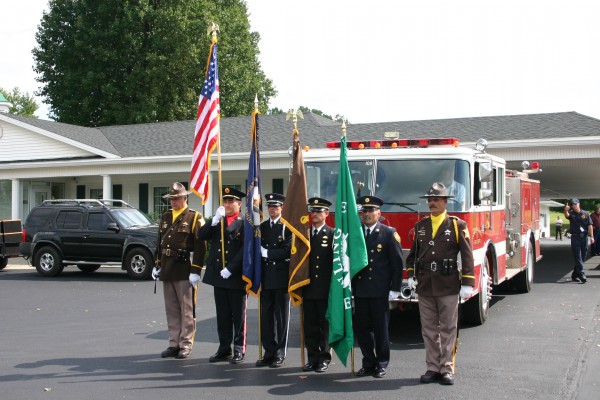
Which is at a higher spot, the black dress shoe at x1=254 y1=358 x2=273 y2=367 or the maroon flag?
the maroon flag

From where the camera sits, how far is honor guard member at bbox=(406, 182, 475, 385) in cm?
716

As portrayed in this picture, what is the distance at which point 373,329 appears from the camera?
24.4 feet

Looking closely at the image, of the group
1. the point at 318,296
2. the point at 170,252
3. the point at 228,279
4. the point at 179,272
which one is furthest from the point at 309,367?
the point at 170,252

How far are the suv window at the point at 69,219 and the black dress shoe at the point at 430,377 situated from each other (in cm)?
1312

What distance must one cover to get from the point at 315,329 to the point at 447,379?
1.53 meters

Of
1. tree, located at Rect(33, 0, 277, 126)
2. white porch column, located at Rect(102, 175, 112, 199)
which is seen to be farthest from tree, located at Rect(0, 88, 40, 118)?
white porch column, located at Rect(102, 175, 112, 199)

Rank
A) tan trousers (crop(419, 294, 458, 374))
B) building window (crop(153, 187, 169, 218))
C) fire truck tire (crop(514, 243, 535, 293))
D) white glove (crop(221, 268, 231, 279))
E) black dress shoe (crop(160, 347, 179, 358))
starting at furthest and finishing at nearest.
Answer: building window (crop(153, 187, 169, 218)) → fire truck tire (crop(514, 243, 535, 293)) → black dress shoe (crop(160, 347, 179, 358)) → white glove (crop(221, 268, 231, 279)) → tan trousers (crop(419, 294, 458, 374))

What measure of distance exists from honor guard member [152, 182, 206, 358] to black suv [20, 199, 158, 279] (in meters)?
8.74

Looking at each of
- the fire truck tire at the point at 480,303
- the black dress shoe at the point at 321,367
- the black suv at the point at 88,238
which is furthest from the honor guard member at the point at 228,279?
the black suv at the point at 88,238

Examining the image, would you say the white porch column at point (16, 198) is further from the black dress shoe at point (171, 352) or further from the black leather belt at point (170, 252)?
the black dress shoe at point (171, 352)

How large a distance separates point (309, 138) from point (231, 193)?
17.2 m

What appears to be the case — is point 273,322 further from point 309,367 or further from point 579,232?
point 579,232

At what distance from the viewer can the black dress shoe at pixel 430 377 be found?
7113mm

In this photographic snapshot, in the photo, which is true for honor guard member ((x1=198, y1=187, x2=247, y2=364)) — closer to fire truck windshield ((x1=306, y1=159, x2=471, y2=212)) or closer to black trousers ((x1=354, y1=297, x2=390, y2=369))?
black trousers ((x1=354, y1=297, x2=390, y2=369))
